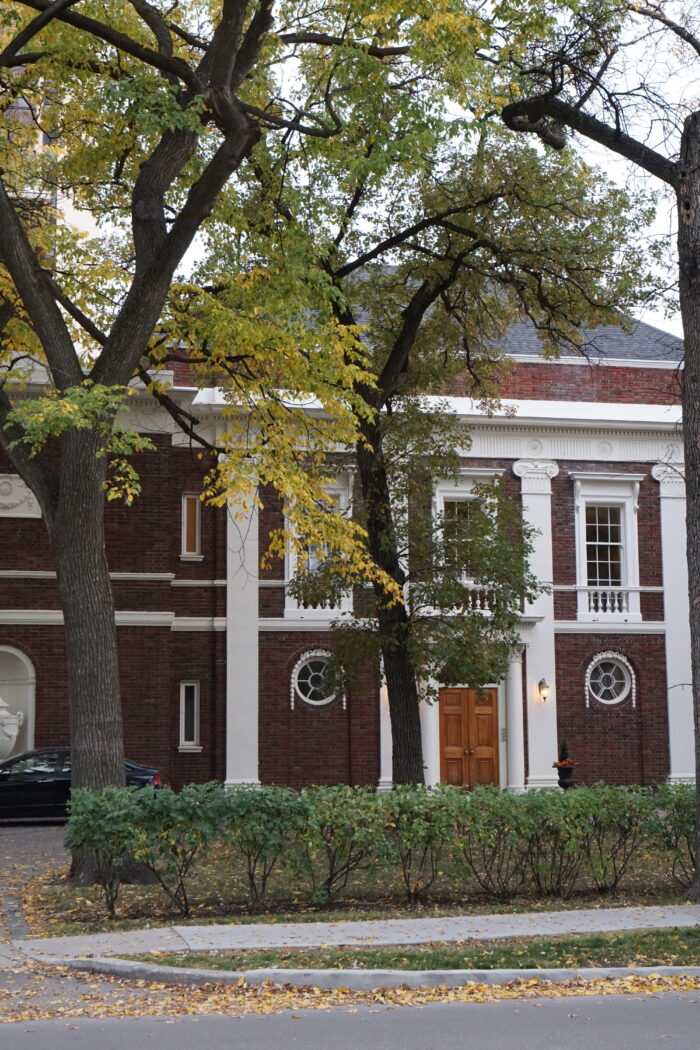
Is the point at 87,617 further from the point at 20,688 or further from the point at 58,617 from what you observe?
the point at 20,688

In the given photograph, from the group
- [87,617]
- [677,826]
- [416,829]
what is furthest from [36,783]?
[677,826]

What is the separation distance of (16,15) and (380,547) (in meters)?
8.66

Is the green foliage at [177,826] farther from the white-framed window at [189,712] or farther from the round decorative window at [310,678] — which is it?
the round decorative window at [310,678]

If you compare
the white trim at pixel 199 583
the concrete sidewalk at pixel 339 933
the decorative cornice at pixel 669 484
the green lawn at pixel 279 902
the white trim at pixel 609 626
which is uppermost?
the decorative cornice at pixel 669 484

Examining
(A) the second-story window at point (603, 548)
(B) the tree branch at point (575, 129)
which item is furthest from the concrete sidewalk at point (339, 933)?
(A) the second-story window at point (603, 548)

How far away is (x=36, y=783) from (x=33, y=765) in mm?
349

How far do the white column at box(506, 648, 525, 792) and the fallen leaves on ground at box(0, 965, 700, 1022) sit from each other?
18.7 metres

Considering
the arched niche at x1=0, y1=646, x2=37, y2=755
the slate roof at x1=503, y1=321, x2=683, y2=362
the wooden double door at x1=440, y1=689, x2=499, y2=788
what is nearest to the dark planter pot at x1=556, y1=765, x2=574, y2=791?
the wooden double door at x1=440, y1=689, x2=499, y2=788

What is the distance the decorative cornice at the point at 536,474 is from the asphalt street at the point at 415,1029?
20.4 meters

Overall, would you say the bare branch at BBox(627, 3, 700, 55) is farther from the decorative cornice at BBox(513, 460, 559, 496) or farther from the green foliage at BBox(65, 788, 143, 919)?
the decorative cornice at BBox(513, 460, 559, 496)

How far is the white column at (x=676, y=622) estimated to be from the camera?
28.9 meters

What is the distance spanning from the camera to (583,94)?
14703 millimetres

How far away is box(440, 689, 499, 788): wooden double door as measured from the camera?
28219mm

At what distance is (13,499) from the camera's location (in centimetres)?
2500
